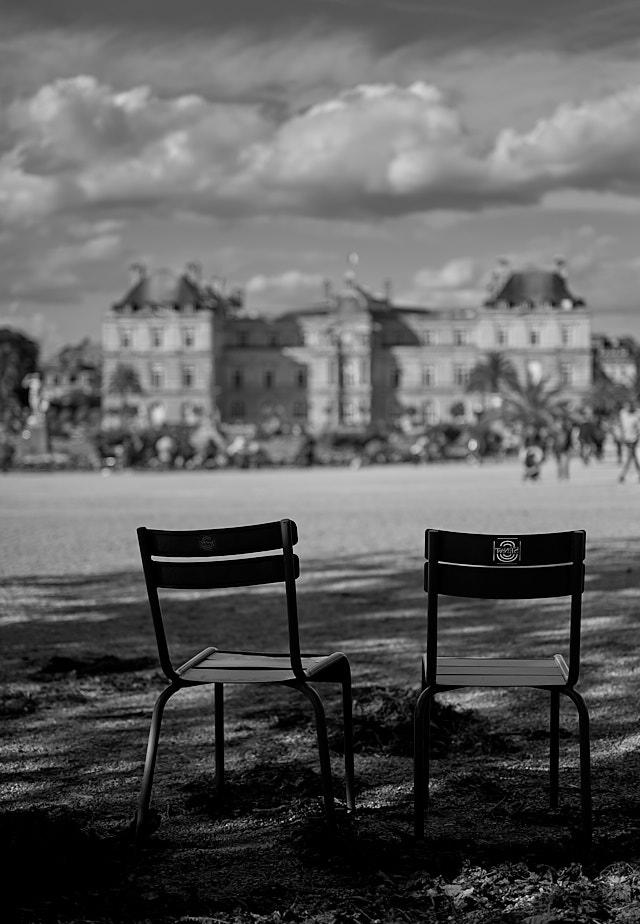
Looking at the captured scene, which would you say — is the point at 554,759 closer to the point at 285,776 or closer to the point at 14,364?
the point at 285,776

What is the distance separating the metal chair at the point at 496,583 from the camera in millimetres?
3420

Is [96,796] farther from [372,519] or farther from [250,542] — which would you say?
[372,519]

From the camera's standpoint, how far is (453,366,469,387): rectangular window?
89812 mm

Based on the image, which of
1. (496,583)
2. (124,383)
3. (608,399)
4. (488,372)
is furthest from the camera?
(124,383)

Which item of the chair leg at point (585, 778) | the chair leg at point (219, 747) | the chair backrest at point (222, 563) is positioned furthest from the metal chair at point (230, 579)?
the chair leg at point (585, 778)

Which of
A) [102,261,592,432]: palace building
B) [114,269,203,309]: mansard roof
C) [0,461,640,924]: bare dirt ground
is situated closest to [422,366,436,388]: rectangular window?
[102,261,592,432]: palace building

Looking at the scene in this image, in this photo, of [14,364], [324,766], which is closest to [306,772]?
[324,766]

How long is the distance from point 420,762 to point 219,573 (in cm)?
80

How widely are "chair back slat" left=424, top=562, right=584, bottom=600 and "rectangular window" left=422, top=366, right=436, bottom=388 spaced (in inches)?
3417

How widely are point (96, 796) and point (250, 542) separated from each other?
102 centimetres

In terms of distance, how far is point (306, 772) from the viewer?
4.12 meters

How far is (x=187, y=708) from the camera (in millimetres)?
5258

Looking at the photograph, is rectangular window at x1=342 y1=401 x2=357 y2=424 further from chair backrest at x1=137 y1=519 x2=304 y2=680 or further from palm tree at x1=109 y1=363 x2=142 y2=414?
chair backrest at x1=137 y1=519 x2=304 y2=680

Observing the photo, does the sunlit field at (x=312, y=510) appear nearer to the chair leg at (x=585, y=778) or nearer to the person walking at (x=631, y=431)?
the person walking at (x=631, y=431)
